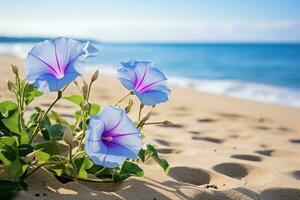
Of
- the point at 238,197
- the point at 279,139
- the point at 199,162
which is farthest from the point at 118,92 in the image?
the point at 238,197

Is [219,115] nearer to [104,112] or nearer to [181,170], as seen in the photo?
[181,170]

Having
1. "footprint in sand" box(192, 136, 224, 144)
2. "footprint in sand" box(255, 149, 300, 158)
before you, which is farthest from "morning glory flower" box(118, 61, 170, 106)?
"footprint in sand" box(192, 136, 224, 144)

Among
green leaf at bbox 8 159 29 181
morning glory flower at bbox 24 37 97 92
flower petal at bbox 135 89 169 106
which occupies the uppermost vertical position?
morning glory flower at bbox 24 37 97 92

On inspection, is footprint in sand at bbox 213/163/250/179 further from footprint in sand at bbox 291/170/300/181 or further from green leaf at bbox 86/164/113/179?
green leaf at bbox 86/164/113/179

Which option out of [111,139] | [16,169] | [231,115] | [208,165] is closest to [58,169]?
[16,169]

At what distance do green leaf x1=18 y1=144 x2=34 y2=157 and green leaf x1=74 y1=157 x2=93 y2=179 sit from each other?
17cm

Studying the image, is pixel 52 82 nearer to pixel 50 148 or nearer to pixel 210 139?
pixel 50 148

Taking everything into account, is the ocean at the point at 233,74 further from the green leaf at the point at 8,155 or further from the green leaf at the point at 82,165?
the green leaf at the point at 8,155

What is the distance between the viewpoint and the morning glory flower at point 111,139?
A: 138cm

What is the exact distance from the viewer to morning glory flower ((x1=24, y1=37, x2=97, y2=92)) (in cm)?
150

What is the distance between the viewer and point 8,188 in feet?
5.21

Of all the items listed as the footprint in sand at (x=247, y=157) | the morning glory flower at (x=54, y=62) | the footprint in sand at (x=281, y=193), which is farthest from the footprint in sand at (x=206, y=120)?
the morning glory flower at (x=54, y=62)

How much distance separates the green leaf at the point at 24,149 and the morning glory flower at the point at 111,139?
367mm

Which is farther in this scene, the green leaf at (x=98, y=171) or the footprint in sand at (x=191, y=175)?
the footprint in sand at (x=191, y=175)
